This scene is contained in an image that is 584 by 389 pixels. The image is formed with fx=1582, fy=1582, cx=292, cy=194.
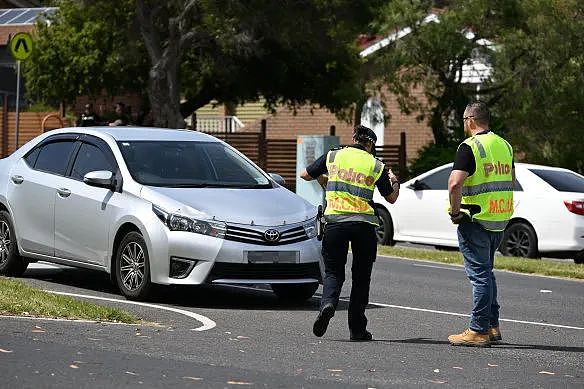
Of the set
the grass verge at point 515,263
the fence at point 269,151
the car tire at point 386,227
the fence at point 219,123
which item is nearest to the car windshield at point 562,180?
the grass verge at point 515,263

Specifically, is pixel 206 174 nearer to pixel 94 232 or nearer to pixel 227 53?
pixel 94 232

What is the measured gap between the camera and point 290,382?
909 cm

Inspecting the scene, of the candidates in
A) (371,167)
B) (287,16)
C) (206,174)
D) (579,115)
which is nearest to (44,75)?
(287,16)

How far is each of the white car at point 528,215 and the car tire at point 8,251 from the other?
8309 millimetres

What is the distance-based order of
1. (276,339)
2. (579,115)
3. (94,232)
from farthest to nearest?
(579,115), (94,232), (276,339)

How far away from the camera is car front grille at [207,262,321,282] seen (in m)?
13.6

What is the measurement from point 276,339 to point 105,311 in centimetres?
169

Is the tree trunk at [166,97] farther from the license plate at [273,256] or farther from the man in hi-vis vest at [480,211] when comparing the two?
the man in hi-vis vest at [480,211]

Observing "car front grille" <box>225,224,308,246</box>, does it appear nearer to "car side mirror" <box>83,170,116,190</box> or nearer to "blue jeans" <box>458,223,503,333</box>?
"car side mirror" <box>83,170,116,190</box>

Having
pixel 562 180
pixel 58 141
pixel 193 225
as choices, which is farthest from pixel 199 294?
pixel 562 180

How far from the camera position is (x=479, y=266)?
451 inches

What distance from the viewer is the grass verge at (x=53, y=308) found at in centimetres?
1227

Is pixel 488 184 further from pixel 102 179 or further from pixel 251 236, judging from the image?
pixel 102 179

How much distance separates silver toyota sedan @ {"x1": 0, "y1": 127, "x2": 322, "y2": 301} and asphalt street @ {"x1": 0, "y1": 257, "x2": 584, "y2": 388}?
326 mm
